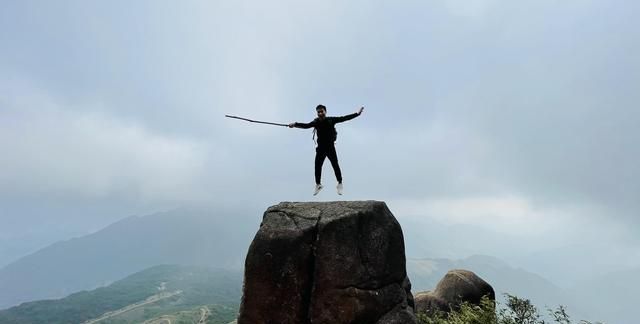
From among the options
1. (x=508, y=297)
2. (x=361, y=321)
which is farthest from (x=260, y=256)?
(x=508, y=297)

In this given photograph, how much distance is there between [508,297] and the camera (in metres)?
26.3

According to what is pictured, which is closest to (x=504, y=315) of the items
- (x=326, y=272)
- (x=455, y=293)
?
(x=455, y=293)

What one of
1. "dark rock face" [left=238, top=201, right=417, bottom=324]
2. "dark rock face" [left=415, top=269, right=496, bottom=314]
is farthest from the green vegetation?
"dark rock face" [left=238, top=201, right=417, bottom=324]

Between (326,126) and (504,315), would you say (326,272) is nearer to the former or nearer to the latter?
(326,126)

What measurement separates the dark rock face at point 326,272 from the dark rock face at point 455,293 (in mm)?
17625

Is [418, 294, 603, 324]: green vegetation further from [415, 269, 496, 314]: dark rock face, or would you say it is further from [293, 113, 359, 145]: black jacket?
[293, 113, 359, 145]: black jacket

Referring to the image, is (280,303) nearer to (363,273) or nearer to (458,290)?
(363,273)

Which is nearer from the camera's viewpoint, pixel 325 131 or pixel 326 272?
pixel 326 272

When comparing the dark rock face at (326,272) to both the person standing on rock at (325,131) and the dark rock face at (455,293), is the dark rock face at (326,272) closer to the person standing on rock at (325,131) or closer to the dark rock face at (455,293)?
the person standing on rock at (325,131)

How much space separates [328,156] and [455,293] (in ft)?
69.7

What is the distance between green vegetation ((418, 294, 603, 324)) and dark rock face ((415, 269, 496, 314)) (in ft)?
19.8

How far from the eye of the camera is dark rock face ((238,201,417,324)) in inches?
615

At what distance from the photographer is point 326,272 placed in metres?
15.8

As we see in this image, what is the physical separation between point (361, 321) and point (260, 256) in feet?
15.8
